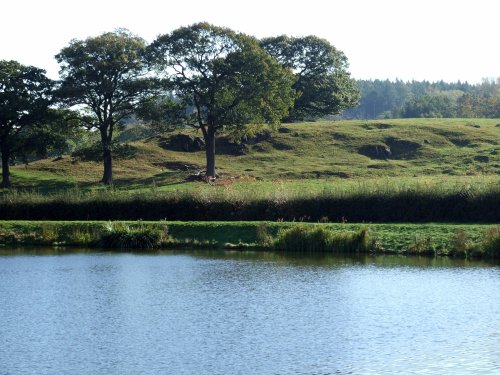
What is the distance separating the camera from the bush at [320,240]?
49719 millimetres

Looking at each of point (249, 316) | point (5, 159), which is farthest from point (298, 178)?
point (249, 316)

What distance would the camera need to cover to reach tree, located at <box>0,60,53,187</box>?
8050cm

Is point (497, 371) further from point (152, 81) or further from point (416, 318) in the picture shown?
point (152, 81)

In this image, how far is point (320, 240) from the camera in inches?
1984

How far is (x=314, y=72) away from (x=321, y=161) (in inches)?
982

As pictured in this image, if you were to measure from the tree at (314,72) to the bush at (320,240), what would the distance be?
62573 mm

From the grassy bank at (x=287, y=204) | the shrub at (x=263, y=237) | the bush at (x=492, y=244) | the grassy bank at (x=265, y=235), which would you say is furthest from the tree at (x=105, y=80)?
the bush at (x=492, y=244)

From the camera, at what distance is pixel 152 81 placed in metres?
83.2

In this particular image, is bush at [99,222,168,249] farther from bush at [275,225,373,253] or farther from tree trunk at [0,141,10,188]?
tree trunk at [0,141,10,188]

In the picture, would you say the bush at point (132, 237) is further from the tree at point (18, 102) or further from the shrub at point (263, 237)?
the tree at point (18, 102)

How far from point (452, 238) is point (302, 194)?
13.0m

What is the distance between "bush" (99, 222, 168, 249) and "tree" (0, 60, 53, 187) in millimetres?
29748

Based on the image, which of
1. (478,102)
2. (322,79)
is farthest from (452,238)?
(478,102)

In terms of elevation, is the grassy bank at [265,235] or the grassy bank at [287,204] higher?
the grassy bank at [287,204]
